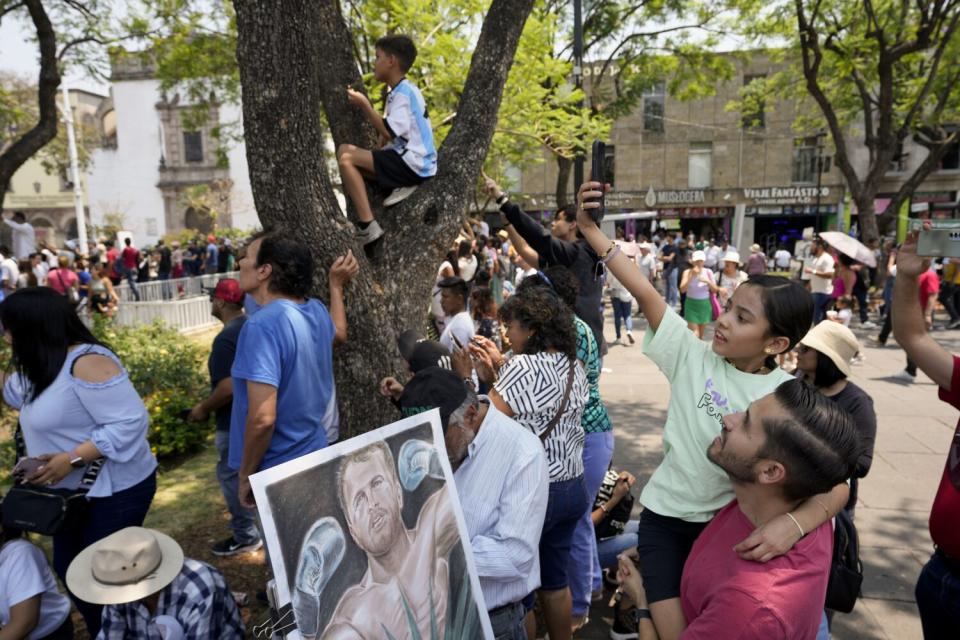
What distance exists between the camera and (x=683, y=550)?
2146 millimetres

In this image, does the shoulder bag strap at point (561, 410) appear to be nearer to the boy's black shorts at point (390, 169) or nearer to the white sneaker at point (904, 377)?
the boy's black shorts at point (390, 169)

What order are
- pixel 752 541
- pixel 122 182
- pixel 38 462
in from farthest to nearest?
pixel 122 182, pixel 38 462, pixel 752 541

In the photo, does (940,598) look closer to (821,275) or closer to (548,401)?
(548,401)

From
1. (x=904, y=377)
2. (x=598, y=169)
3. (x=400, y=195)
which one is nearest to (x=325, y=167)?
(x=400, y=195)

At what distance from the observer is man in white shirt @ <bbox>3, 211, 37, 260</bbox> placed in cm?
1347

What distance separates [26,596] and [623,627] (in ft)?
8.83

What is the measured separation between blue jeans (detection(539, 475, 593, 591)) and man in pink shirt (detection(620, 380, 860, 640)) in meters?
0.98

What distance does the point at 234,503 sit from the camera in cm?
414

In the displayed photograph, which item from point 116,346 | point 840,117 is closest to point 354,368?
point 116,346

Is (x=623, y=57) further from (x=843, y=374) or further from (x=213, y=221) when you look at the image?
(x=213, y=221)

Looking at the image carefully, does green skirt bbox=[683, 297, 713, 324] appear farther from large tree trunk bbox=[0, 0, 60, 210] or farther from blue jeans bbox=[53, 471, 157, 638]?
large tree trunk bbox=[0, 0, 60, 210]

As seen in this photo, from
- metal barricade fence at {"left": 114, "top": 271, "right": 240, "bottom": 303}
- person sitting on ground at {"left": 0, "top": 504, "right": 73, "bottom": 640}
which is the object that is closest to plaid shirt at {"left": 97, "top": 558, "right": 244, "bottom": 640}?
person sitting on ground at {"left": 0, "top": 504, "right": 73, "bottom": 640}

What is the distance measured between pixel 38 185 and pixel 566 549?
56887 mm

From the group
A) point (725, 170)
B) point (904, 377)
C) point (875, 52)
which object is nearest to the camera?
point (904, 377)
